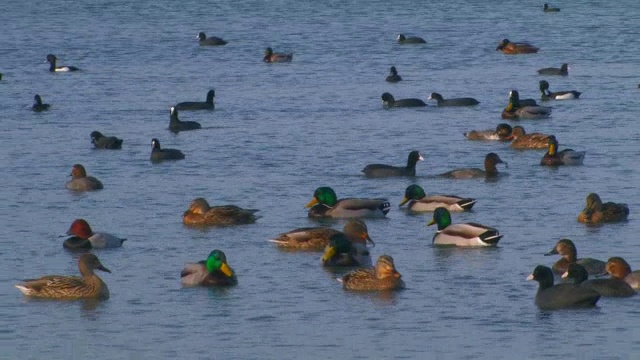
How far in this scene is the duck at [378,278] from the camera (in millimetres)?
18703

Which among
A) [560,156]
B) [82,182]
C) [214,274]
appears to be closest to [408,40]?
[560,156]

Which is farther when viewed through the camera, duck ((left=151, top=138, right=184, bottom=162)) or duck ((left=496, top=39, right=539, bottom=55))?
duck ((left=496, top=39, right=539, bottom=55))

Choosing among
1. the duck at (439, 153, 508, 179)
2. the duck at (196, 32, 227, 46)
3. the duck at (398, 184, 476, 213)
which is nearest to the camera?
the duck at (398, 184, 476, 213)

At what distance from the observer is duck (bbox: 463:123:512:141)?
106 ft

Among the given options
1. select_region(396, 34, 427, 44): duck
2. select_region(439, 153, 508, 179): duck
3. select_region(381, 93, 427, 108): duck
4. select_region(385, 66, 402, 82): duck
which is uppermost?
select_region(396, 34, 427, 44): duck

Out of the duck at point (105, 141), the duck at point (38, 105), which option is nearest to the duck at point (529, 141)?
the duck at point (105, 141)

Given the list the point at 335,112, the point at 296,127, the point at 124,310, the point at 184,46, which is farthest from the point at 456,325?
the point at 184,46

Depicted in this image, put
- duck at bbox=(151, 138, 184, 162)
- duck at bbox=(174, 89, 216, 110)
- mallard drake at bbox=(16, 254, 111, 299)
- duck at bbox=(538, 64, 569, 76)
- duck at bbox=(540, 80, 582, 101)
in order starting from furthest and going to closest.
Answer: duck at bbox=(538, 64, 569, 76)
duck at bbox=(540, 80, 582, 101)
duck at bbox=(174, 89, 216, 110)
duck at bbox=(151, 138, 184, 162)
mallard drake at bbox=(16, 254, 111, 299)

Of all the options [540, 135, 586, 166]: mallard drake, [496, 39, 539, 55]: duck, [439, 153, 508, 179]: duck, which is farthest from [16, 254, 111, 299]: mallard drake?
[496, 39, 539, 55]: duck

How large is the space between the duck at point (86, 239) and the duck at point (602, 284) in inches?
232

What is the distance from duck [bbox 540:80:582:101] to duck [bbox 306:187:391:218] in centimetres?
1539

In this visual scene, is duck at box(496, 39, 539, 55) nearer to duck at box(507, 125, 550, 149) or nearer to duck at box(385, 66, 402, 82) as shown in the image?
duck at box(385, 66, 402, 82)

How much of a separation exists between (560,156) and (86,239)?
9.70 m

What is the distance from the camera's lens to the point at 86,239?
842 inches
